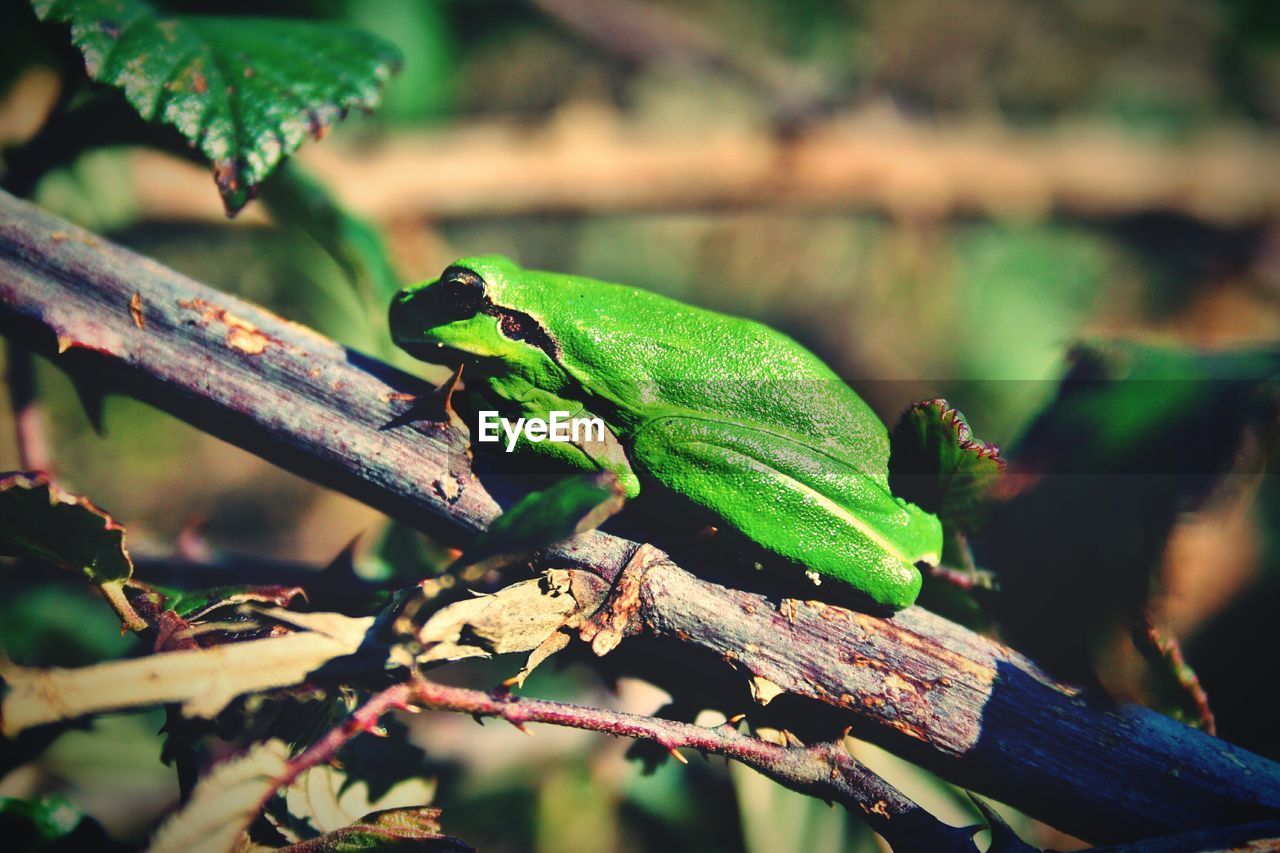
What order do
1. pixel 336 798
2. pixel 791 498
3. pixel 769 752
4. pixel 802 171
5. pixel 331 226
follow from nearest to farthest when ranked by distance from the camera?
pixel 769 752 < pixel 336 798 < pixel 791 498 < pixel 331 226 < pixel 802 171

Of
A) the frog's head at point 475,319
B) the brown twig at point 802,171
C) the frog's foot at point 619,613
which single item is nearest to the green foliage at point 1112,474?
the frog's foot at point 619,613

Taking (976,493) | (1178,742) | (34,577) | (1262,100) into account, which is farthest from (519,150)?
(1262,100)

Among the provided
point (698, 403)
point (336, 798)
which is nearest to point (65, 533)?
point (336, 798)

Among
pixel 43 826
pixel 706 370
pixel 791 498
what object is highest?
pixel 706 370

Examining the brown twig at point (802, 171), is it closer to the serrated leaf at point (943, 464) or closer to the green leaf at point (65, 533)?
the green leaf at point (65, 533)

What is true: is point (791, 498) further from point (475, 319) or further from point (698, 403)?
point (475, 319)

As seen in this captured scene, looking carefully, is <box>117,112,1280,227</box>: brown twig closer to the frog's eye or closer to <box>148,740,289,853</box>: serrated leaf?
the frog's eye
